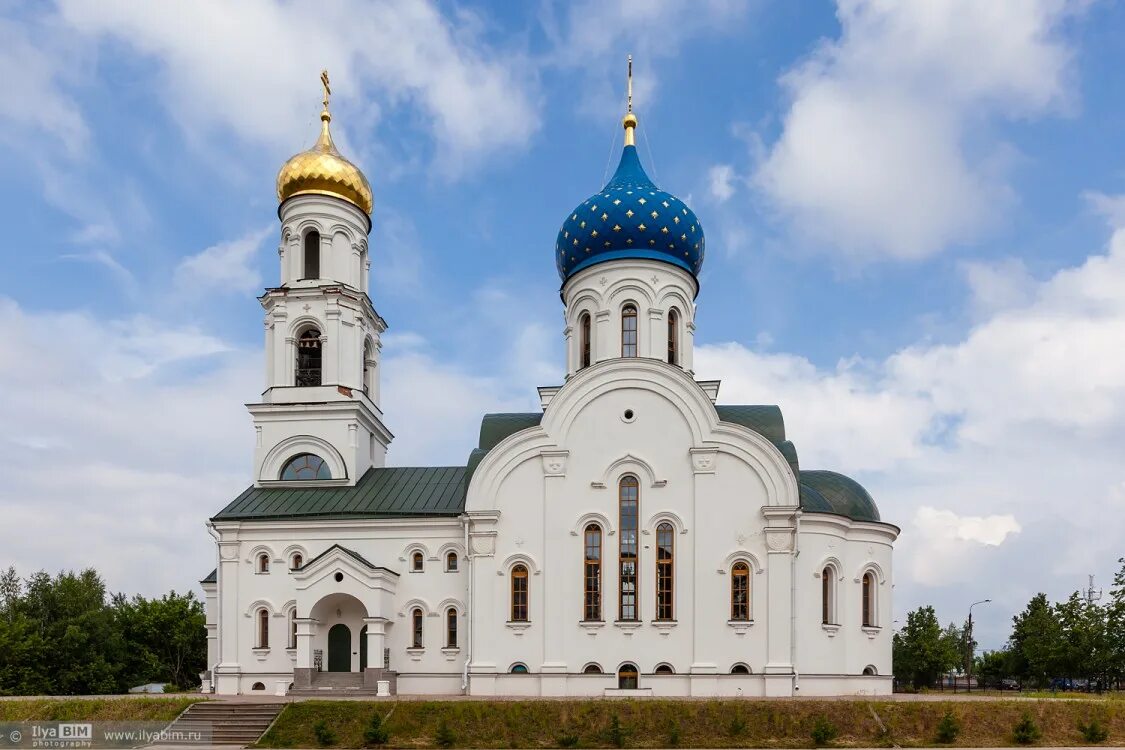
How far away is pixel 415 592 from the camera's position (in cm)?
2730

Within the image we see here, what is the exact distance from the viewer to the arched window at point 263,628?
27.6 m

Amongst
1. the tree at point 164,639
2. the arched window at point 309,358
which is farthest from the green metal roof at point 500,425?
the tree at point 164,639

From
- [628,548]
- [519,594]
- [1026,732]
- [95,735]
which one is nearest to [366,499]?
[519,594]

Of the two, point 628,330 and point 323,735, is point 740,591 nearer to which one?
point 628,330

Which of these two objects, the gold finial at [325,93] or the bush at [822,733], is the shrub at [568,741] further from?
the gold finial at [325,93]

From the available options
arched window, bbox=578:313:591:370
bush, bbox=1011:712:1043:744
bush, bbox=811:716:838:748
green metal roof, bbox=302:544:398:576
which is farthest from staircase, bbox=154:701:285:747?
bush, bbox=1011:712:1043:744

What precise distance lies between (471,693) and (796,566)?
357 inches

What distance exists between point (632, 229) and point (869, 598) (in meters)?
12.4

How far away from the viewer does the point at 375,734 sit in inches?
802

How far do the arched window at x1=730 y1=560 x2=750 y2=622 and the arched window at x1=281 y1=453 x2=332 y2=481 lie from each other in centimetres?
1265

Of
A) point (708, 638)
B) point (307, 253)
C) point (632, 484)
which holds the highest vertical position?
point (307, 253)

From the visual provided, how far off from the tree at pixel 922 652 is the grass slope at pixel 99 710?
27.9 metres

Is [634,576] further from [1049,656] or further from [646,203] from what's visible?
[1049,656]

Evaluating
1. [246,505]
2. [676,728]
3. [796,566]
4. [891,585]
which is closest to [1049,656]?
[891,585]
